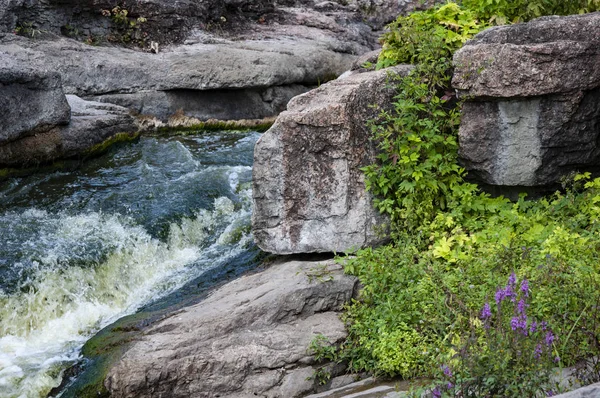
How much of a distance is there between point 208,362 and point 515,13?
5003 mm

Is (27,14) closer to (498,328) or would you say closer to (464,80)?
(464,80)

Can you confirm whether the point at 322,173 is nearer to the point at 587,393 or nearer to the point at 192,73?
the point at 587,393

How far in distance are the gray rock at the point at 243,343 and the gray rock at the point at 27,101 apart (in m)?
5.26

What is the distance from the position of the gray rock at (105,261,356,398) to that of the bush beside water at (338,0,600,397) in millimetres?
279

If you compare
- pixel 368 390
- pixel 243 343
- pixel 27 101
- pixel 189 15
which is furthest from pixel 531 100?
pixel 189 15

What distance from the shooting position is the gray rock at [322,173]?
705 centimetres

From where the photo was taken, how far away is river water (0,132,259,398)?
727 centimetres

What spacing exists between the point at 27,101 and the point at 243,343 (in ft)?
20.8

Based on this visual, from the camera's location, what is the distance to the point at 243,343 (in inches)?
236

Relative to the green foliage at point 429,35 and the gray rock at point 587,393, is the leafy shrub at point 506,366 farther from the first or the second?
the green foliage at point 429,35

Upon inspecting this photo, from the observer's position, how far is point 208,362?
5828 millimetres

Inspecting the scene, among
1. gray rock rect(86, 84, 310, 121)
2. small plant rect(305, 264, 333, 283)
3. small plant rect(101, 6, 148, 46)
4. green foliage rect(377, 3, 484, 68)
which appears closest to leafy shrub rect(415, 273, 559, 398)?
small plant rect(305, 264, 333, 283)

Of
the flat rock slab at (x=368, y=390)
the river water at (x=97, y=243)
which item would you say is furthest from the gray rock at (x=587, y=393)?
the river water at (x=97, y=243)

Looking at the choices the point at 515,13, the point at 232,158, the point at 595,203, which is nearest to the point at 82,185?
the point at 232,158
